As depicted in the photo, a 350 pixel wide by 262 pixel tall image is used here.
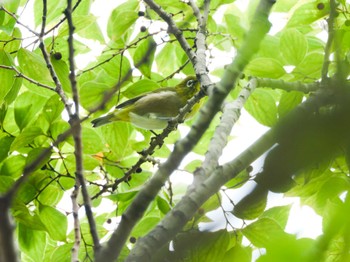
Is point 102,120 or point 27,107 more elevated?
point 102,120

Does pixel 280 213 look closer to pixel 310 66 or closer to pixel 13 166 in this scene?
pixel 310 66

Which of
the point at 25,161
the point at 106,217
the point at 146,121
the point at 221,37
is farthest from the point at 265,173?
the point at 146,121

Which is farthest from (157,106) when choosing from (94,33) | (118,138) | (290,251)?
(290,251)

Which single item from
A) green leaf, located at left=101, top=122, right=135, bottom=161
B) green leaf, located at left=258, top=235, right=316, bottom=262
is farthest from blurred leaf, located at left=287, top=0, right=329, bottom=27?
green leaf, located at left=258, top=235, right=316, bottom=262

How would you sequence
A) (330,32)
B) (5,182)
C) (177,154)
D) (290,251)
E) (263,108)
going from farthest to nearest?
(263,108), (5,182), (330,32), (177,154), (290,251)

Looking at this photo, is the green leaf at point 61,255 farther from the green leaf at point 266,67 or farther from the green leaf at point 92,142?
the green leaf at point 266,67

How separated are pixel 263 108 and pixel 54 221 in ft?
3.32

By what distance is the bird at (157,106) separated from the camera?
351 cm

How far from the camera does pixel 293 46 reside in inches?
94.4

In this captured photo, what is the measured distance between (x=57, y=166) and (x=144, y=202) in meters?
2.18

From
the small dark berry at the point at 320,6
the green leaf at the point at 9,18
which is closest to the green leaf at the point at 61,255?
the green leaf at the point at 9,18

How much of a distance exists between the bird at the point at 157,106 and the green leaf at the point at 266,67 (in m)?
1.09

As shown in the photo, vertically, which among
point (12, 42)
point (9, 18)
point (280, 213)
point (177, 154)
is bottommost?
point (177, 154)

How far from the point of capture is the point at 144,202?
3.09 ft
